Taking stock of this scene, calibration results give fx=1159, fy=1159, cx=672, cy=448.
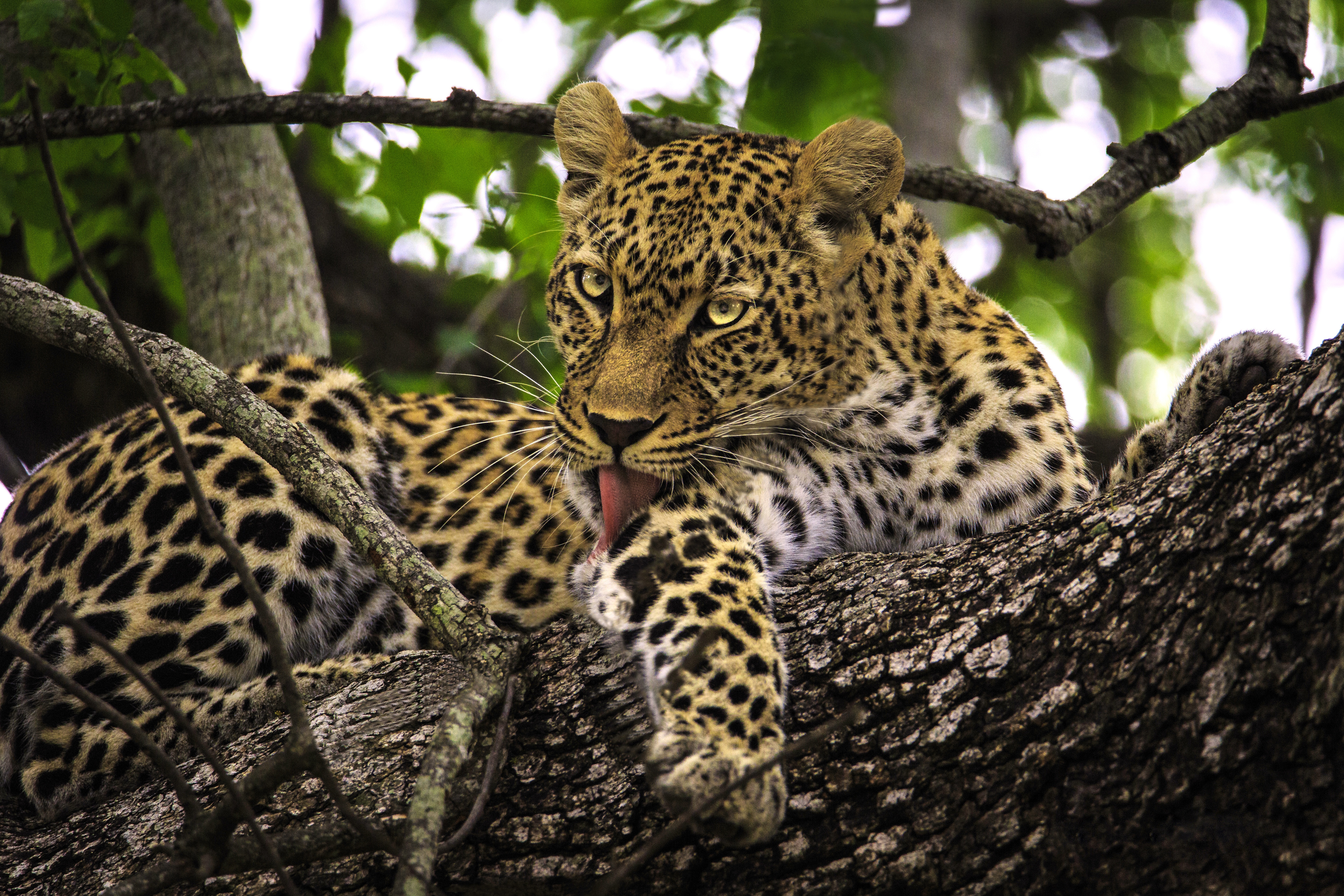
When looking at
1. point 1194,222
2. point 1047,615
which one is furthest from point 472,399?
point 1194,222

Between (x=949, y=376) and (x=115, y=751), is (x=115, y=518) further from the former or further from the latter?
(x=949, y=376)

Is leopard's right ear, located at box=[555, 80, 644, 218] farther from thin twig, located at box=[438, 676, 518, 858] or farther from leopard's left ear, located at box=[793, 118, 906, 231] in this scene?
thin twig, located at box=[438, 676, 518, 858]

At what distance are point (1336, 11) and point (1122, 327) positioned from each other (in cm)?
530

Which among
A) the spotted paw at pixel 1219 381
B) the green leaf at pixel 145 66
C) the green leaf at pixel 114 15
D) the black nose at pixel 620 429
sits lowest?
the black nose at pixel 620 429

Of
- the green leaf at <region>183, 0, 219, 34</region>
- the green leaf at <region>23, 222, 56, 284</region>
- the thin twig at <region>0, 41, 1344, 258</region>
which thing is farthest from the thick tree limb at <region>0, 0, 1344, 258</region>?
the green leaf at <region>23, 222, 56, 284</region>

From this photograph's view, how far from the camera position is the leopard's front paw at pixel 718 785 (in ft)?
9.91

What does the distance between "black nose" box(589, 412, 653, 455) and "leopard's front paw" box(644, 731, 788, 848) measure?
1528mm

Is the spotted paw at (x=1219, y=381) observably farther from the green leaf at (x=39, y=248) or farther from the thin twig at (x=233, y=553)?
the green leaf at (x=39, y=248)

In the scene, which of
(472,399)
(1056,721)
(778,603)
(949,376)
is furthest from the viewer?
(472,399)

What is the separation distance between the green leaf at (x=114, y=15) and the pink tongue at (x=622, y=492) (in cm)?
296

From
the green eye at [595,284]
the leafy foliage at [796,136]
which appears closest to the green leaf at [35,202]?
the leafy foliage at [796,136]

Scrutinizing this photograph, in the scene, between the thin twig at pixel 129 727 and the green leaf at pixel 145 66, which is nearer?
the thin twig at pixel 129 727

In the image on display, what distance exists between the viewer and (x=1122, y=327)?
1438cm

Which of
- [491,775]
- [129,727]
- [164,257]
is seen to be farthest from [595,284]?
[164,257]
